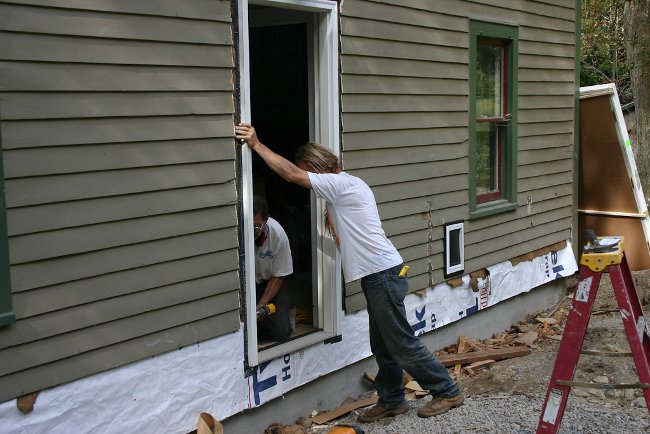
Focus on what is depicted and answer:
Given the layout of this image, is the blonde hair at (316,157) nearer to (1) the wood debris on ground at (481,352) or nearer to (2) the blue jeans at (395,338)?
(2) the blue jeans at (395,338)

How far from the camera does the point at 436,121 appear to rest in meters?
7.18

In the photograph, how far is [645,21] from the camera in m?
11.7

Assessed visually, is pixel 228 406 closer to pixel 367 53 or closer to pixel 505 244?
pixel 367 53

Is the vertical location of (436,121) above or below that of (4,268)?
above

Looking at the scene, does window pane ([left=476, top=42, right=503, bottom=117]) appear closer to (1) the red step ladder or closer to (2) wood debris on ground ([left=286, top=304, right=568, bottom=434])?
(2) wood debris on ground ([left=286, top=304, right=568, bottom=434])

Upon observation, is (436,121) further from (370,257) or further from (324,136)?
(370,257)

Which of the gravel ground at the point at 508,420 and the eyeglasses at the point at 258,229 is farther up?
the eyeglasses at the point at 258,229

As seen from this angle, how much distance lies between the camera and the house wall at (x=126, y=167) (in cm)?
377

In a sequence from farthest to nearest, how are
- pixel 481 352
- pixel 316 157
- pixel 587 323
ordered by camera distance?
1. pixel 481 352
2. pixel 316 157
3. pixel 587 323

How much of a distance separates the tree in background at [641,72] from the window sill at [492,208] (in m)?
4.30

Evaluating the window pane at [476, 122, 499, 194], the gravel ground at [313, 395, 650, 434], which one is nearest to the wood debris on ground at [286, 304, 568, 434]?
the gravel ground at [313, 395, 650, 434]

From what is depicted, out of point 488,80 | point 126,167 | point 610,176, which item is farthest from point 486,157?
point 126,167

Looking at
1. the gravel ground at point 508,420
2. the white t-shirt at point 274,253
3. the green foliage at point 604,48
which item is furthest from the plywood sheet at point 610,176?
the green foliage at point 604,48

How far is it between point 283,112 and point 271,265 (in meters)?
2.92
